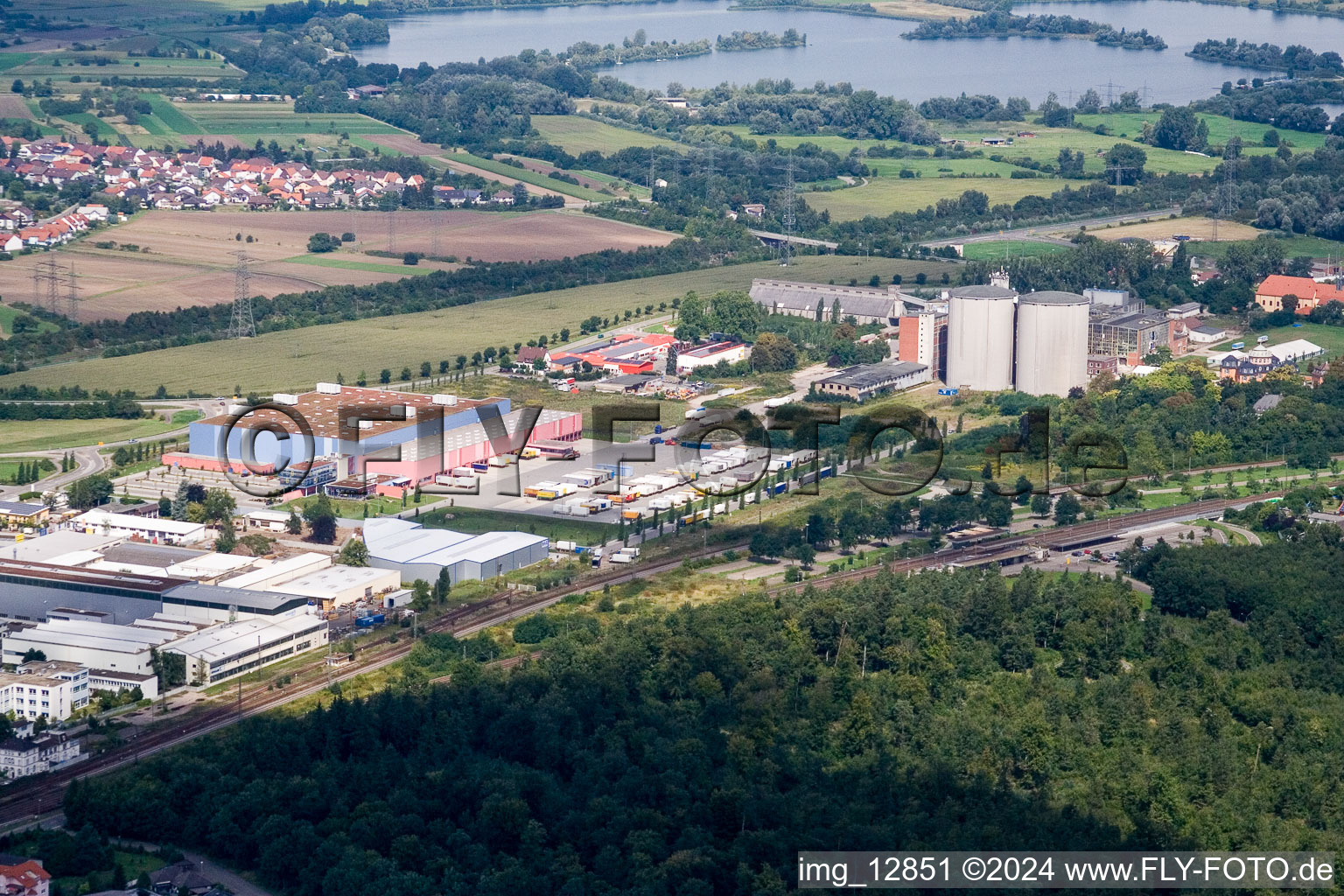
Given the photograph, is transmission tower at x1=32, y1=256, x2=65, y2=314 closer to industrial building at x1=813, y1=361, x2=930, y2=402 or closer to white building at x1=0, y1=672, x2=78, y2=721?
industrial building at x1=813, y1=361, x2=930, y2=402

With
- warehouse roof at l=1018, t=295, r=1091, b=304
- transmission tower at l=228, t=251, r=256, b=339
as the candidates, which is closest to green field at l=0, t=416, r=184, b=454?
transmission tower at l=228, t=251, r=256, b=339

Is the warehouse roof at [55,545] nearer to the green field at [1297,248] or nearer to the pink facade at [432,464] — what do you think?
the pink facade at [432,464]

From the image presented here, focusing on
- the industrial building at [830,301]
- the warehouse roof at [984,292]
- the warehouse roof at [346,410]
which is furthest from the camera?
the industrial building at [830,301]

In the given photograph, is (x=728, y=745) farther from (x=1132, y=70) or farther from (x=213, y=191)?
(x=1132, y=70)

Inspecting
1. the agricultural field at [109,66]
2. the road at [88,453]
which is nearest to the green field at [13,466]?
the road at [88,453]

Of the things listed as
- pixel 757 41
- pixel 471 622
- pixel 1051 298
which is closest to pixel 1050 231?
pixel 1051 298

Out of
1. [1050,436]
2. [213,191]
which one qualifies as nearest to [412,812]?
[1050,436]

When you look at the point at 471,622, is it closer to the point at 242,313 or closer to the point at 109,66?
the point at 242,313
